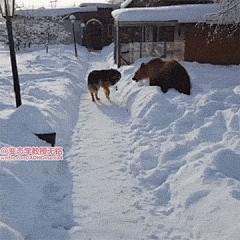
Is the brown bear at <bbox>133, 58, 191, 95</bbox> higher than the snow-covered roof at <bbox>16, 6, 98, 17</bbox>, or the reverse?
the snow-covered roof at <bbox>16, 6, 98, 17</bbox>

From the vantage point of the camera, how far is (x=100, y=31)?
29.8 meters

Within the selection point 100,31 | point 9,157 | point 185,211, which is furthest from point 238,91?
point 100,31

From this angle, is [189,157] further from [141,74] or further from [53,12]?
[53,12]

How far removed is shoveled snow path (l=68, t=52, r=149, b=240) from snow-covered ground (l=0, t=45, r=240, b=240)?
0.02 metres

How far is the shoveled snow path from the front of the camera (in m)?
3.65

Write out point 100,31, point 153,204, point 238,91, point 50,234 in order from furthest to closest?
point 100,31 < point 238,91 < point 153,204 < point 50,234

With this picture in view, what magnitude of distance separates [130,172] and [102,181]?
0.60m

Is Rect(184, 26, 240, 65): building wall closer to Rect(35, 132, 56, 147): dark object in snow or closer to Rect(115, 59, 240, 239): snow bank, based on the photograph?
Rect(115, 59, 240, 239): snow bank

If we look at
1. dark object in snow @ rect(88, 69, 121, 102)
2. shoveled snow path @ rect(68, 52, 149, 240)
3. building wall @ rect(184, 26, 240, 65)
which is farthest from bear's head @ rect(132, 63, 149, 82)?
building wall @ rect(184, 26, 240, 65)

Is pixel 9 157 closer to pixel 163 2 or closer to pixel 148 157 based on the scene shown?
pixel 148 157

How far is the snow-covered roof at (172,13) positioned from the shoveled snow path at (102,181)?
23.0 ft

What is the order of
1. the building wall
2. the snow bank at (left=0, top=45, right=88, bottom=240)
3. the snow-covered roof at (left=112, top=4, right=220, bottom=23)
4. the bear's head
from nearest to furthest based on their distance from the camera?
the snow bank at (left=0, top=45, right=88, bottom=240)
the bear's head
the snow-covered roof at (left=112, top=4, right=220, bottom=23)
the building wall

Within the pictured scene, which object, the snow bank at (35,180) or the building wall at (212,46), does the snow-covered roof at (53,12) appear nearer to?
the building wall at (212,46)

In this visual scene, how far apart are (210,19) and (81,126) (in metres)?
8.09
